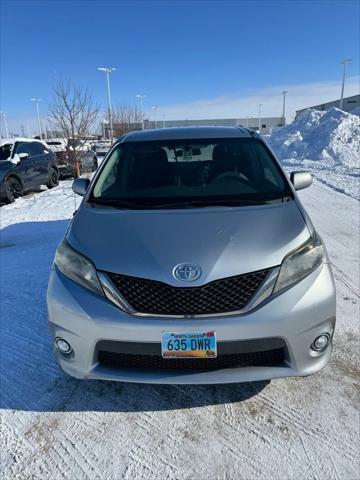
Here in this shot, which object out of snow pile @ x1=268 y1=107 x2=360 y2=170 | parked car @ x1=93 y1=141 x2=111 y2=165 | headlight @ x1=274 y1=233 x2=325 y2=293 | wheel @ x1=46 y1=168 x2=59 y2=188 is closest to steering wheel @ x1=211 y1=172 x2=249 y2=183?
headlight @ x1=274 y1=233 x2=325 y2=293

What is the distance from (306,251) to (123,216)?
1231mm

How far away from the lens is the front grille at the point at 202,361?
211cm

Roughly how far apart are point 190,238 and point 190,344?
0.62 metres

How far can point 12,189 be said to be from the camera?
9984 mm

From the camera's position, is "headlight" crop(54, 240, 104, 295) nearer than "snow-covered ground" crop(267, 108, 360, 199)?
Yes

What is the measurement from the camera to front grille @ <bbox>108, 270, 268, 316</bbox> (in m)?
2.03

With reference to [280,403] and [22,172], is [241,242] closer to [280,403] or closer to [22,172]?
[280,403]

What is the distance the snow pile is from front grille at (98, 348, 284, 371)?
13.4m

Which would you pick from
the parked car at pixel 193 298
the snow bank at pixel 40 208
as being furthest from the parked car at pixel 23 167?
the parked car at pixel 193 298

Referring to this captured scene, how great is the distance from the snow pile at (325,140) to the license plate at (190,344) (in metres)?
13.7

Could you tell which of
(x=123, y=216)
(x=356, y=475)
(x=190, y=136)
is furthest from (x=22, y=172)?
(x=356, y=475)

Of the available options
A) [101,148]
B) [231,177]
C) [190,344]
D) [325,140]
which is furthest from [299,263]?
[101,148]

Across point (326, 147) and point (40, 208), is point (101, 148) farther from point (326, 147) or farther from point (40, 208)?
point (40, 208)

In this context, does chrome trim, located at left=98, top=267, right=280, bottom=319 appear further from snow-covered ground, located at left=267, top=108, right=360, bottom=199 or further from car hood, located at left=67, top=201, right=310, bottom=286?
snow-covered ground, located at left=267, top=108, right=360, bottom=199
